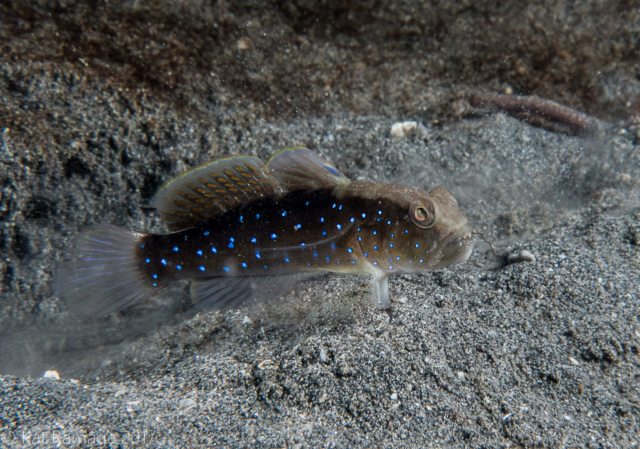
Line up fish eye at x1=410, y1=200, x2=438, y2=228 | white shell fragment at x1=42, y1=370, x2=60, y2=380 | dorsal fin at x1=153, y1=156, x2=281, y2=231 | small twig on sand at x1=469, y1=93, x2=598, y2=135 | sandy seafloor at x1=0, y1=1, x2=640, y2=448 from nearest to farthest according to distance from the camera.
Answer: sandy seafloor at x1=0, y1=1, x2=640, y2=448, fish eye at x1=410, y1=200, x2=438, y2=228, dorsal fin at x1=153, y1=156, x2=281, y2=231, white shell fragment at x1=42, y1=370, x2=60, y2=380, small twig on sand at x1=469, y1=93, x2=598, y2=135

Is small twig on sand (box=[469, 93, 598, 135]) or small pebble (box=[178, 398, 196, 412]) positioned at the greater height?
small twig on sand (box=[469, 93, 598, 135])

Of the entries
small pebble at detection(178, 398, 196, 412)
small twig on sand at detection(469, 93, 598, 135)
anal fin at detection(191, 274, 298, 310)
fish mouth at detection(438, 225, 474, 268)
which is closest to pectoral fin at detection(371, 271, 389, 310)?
fish mouth at detection(438, 225, 474, 268)

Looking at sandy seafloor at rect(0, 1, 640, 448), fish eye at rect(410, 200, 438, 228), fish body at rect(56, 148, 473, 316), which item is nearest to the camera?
sandy seafloor at rect(0, 1, 640, 448)

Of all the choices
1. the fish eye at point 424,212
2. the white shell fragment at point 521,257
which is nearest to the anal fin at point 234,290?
the fish eye at point 424,212

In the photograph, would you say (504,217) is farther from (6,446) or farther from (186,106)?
(6,446)

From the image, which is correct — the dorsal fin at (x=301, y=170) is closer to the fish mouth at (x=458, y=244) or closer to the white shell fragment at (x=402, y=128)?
the fish mouth at (x=458, y=244)

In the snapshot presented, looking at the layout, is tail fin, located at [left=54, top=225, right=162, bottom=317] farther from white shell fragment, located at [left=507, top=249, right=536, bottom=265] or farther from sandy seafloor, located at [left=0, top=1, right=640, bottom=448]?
white shell fragment, located at [left=507, top=249, right=536, bottom=265]

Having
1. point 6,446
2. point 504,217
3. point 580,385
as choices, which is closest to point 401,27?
point 504,217
